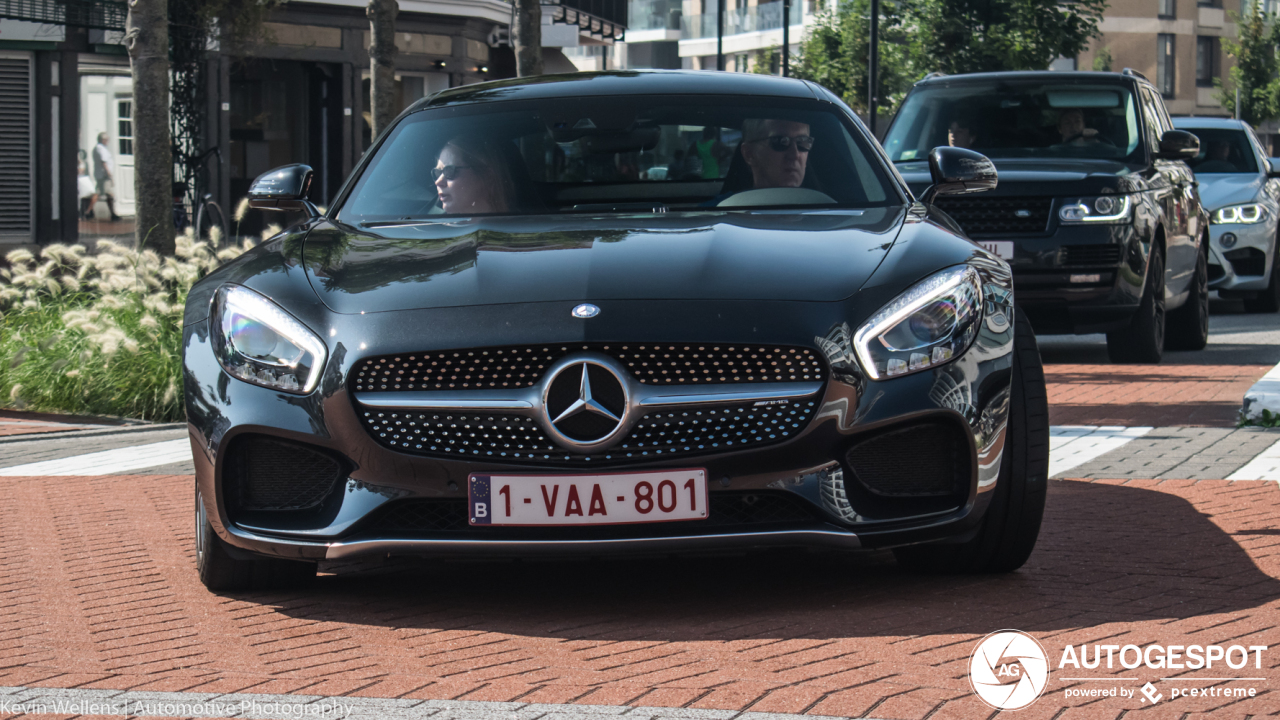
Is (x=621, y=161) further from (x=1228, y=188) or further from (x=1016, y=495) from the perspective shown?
(x=1228, y=188)

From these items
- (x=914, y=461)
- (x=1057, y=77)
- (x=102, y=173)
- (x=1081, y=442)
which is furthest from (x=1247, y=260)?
(x=102, y=173)

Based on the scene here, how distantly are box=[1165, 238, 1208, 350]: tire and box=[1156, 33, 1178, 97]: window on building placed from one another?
64.8 m

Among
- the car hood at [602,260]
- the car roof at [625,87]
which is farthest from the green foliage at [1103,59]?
the car hood at [602,260]

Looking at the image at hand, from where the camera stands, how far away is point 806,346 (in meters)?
4.20

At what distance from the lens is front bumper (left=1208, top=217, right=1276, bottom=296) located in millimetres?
16250

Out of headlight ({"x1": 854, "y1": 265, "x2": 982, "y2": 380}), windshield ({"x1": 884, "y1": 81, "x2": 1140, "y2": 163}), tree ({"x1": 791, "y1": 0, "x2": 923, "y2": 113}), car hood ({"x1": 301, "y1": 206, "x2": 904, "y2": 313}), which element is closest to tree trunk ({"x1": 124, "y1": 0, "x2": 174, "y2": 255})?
windshield ({"x1": 884, "y1": 81, "x2": 1140, "y2": 163})

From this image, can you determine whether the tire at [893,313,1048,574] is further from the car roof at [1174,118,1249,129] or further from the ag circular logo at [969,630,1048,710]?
the car roof at [1174,118,1249,129]

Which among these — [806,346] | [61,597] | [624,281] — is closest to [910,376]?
[806,346]

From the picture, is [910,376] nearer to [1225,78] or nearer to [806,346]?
[806,346]

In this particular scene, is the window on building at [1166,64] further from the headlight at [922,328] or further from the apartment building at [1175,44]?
the headlight at [922,328]

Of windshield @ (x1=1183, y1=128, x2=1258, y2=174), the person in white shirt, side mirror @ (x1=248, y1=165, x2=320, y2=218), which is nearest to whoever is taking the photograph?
side mirror @ (x1=248, y1=165, x2=320, y2=218)

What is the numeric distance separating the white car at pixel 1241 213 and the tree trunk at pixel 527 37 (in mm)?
6051

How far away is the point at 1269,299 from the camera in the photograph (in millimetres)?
16969

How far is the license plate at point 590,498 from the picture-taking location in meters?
4.15
